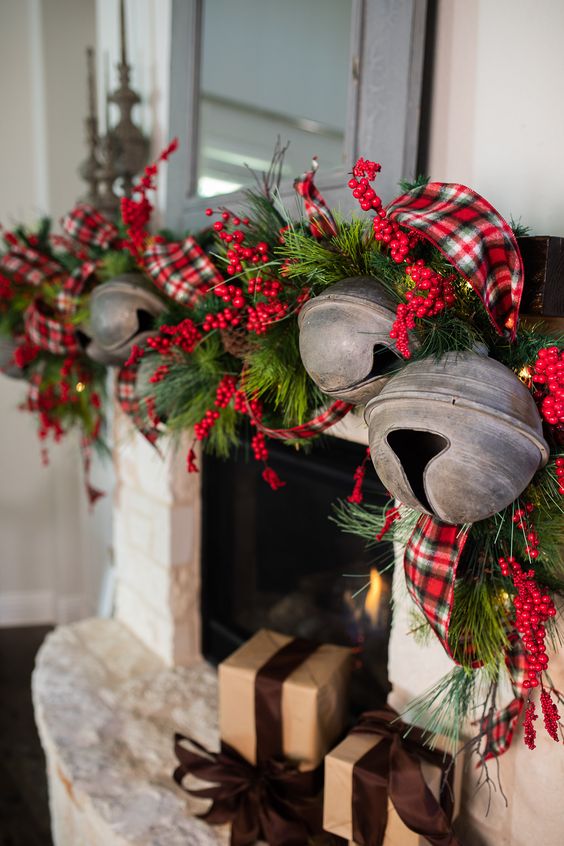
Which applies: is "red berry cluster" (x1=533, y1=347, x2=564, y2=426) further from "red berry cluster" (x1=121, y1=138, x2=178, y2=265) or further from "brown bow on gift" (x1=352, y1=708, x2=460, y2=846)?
"red berry cluster" (x1=121, y1=138, x2=178, y2=265)

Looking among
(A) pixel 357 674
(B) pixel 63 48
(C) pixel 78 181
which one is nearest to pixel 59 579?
(C) pixel 78 181

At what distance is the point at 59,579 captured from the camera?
2.73 m

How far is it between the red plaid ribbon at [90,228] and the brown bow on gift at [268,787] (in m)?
0.87

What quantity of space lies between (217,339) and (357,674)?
27.5 inches

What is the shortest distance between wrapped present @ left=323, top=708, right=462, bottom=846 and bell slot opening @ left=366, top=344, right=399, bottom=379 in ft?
1.50

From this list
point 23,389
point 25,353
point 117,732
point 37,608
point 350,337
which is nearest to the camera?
point 350,337

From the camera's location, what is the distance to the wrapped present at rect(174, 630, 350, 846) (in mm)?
1009

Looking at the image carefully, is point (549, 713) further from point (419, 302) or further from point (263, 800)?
point (263, 800)

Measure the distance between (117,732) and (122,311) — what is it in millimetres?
863

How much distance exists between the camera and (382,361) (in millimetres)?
712

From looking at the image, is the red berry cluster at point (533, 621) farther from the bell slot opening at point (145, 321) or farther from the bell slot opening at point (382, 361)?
the bell slot opening at point (145, 321)

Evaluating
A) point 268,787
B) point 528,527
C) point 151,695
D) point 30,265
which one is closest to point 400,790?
point 268,787

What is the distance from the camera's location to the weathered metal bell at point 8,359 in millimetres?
1508

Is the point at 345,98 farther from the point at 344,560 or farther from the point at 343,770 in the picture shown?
the point at 343,770
